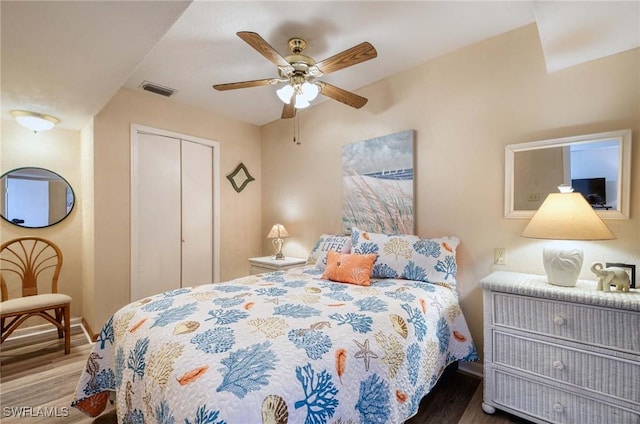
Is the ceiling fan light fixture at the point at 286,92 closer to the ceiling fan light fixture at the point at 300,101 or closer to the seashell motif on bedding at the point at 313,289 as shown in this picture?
the ceiling fan light fixture at the point at 300,101

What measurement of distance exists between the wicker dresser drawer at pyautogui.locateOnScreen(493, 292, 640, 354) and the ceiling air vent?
11.5ft

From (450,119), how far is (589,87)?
860 millimetres

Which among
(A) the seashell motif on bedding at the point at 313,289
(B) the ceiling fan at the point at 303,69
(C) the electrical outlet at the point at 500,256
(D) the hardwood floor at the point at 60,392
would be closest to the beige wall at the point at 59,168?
(D) the hardwood floor at the point at 60,392

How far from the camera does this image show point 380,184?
286 cm

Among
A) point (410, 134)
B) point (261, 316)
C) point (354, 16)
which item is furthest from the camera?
point (410, 134)

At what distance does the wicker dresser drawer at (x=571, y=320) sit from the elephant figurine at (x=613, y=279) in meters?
0.20

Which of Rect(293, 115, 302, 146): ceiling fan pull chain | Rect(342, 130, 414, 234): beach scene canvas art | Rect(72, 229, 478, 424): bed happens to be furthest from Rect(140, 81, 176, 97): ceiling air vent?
Rect(72, 229, 478, 424): bed

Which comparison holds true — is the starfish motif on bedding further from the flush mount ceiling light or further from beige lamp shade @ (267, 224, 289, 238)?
the flush mount ceiling light

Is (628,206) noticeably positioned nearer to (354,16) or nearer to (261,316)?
(354,16)

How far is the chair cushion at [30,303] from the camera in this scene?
2457 mm

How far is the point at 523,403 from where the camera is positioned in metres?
1.70

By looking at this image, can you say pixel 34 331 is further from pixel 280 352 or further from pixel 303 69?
pixel 303 69

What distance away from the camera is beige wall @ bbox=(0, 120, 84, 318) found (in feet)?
9.91

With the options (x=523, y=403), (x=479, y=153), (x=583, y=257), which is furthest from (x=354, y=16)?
(x=523, y=403)
